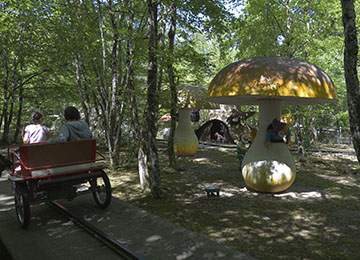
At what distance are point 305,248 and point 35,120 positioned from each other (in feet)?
18.6

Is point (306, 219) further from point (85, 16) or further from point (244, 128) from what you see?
point (244, 128)

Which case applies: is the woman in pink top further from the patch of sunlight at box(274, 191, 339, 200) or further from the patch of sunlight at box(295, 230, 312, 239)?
the patch of sunlight at box(274, 191, 339, 200)

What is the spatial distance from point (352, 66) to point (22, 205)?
17.8ft

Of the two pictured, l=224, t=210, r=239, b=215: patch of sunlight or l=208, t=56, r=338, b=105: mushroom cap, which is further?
l=208, t=56, r=338, b=105: mushroom cap

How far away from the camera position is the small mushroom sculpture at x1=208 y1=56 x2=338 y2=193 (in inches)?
223

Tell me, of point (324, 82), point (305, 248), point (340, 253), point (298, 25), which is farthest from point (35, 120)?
point (298, 25)

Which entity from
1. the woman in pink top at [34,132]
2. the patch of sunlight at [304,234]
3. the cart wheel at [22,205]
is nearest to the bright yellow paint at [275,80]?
the patch of sunlight at [304,234]

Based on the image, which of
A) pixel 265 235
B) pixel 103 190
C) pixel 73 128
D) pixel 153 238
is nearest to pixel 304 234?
pixel 265 235

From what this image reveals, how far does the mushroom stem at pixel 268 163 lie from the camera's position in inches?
258

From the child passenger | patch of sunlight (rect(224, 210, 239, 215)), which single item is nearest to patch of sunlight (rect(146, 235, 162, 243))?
patch of sunlight (rect(224, 210, 239, 215))

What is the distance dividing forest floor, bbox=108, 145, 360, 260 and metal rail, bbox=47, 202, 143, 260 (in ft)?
4.46

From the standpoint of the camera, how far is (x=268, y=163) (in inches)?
260

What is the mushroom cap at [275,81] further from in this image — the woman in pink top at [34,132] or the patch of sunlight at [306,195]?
the woman in pink top at [34,132]

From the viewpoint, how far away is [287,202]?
6207 millimetres
